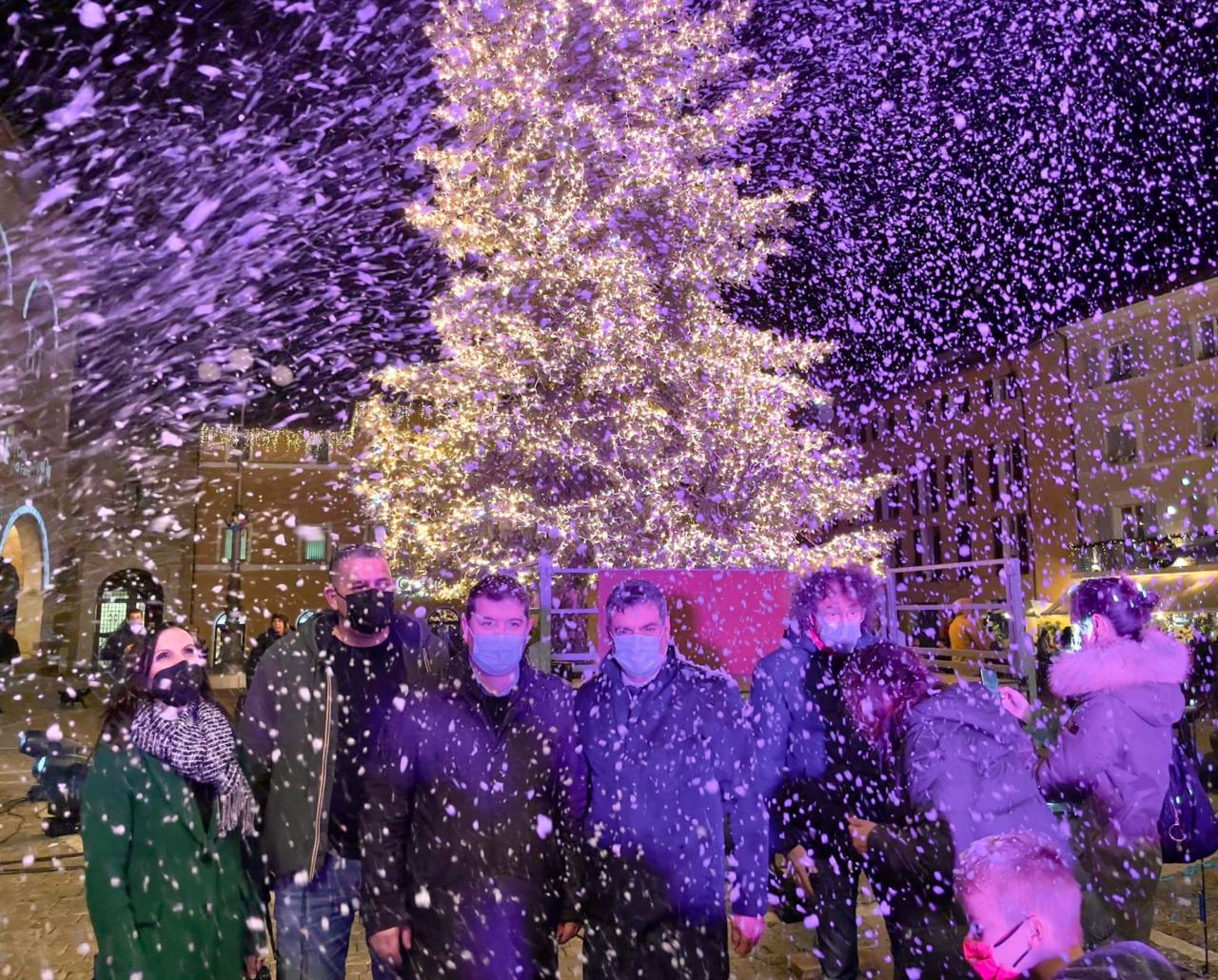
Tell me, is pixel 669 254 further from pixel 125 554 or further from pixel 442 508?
pixel 125 554

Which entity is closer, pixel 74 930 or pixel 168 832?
pixel 168 832

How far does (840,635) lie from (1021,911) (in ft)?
6.15

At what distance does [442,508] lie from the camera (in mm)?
13188

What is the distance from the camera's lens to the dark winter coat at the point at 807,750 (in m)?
3.64

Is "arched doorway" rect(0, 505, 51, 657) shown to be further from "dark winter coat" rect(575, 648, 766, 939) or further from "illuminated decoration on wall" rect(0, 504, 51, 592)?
"dark winter coat" rect(575, 648, 766, 939)

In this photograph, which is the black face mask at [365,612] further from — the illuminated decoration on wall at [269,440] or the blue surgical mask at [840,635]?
the illuminated decoration on wall at [269,440]

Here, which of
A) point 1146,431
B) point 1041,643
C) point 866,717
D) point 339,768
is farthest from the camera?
point 1146,431

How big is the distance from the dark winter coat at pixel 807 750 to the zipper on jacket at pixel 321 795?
174 cm

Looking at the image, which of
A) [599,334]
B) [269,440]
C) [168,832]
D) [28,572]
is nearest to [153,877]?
[168,832]

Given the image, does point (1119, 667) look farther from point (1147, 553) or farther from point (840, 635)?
point (1147, 553)

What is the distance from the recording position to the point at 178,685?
3088 mm

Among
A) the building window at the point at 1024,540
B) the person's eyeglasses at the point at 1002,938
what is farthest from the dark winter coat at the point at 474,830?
the building window at the point at 1024,540

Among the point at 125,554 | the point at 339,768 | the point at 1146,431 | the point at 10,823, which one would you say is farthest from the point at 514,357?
the point at 125,554

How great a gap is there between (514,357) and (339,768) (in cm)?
959
